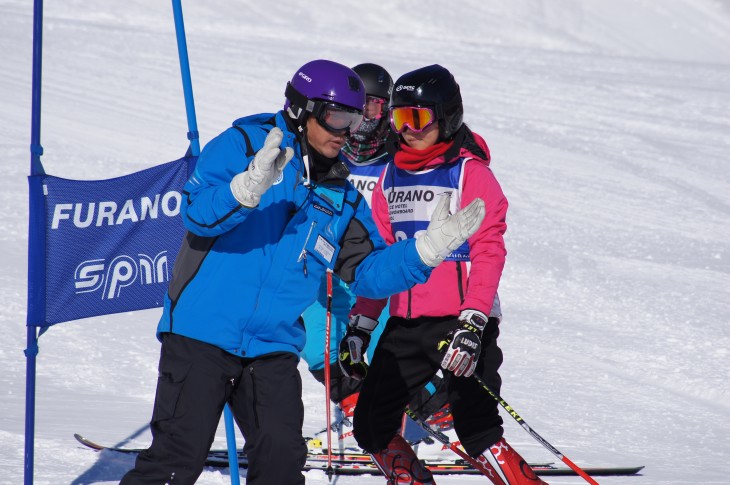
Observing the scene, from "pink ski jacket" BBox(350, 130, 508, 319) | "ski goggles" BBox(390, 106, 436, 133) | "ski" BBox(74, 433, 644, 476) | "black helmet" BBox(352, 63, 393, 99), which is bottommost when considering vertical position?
"ski" BBox(74, 433, 644, 476)

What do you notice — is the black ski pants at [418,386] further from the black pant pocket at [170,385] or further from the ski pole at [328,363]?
the black pant pocket at [170,385]

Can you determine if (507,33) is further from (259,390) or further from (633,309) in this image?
(259,390)

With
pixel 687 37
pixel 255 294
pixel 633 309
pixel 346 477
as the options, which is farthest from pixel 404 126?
pixel 687 37

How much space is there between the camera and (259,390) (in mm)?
3398

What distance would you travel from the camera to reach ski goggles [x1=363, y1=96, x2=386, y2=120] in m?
5.36

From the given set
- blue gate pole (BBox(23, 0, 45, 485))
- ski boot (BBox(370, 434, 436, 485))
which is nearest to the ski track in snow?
blue gate pole (BBox(23, 0, 45, 485))

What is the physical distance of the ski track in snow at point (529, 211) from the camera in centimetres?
562

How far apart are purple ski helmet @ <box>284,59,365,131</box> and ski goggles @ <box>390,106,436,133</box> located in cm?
59

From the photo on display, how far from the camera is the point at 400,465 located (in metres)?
4.25

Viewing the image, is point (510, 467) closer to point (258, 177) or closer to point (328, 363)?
point (328, 363)

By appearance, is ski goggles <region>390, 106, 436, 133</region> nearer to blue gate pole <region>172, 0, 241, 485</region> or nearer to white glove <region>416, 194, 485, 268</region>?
white glove <region>416, 194, 485, 268</region>

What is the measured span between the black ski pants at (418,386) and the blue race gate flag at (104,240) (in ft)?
3.64

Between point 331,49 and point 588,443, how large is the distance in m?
17.8

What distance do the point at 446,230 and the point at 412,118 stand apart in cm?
94
